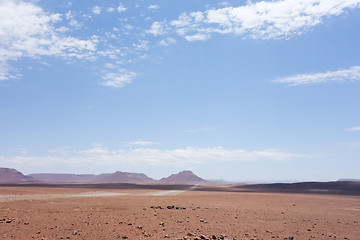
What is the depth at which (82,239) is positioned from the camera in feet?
37.3

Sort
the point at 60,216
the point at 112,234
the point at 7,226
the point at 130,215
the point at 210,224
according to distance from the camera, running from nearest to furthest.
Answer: the point at 112,234
the point at 7,226
the point at 210,224
the point at 60,216
the point at 130,215

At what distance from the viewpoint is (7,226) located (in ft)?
43.1

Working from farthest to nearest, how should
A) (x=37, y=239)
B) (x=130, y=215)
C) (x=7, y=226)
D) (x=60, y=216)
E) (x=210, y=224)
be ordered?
(x=130, y=215) → (x=60, y=216) → (x=210, y=224) → (x=7, y=226) → (x=37, y=239)

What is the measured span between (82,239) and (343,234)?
38.3ft

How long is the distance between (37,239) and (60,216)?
200 inches

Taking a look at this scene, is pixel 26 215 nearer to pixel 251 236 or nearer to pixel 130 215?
pixel 130 215

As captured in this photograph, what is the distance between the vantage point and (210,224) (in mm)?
14922

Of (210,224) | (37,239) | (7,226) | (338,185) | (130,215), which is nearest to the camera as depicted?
(37,239)

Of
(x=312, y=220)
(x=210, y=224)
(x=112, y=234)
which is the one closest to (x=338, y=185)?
(x=312, y=220)

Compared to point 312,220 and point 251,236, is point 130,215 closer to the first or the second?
point 251,236

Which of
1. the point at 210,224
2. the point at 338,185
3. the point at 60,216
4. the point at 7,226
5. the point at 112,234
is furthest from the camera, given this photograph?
the point at 338,185

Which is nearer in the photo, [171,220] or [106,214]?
[171,220]

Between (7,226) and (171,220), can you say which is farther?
(171,220)

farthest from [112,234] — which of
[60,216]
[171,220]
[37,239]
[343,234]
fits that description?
[343,234]
